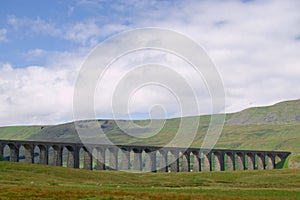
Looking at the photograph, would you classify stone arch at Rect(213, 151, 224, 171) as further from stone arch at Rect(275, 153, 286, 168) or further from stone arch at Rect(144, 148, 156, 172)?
stone arch at Rect(275, 153, 286, 168)

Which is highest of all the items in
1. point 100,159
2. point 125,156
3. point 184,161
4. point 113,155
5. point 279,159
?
point 113,155

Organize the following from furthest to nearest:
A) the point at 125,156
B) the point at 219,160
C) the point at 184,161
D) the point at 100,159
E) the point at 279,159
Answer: the point at 279,159 < the point at 219,160 < the point at 184,161 < the point at 125,156 < the point at 100,159

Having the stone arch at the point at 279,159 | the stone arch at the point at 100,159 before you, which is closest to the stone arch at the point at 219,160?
the stone arch at the point at 279,159

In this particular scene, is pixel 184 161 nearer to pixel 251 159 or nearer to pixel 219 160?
pixel 219 160

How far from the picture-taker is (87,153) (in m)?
133

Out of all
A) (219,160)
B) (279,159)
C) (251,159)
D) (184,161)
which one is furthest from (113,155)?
(279,159)

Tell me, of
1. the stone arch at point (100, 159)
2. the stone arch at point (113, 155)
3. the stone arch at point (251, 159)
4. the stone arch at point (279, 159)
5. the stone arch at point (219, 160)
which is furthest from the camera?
the stone arch at point (279, 159)

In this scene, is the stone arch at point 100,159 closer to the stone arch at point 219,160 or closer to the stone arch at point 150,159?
the stone arch at point 150,159

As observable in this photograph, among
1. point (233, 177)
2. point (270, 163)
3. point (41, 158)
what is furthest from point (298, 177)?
point (270, 163)

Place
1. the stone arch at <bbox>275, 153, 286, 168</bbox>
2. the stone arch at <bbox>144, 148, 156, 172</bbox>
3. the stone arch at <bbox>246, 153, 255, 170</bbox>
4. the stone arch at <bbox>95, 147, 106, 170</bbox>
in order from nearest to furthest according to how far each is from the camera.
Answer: the stone arch at <bbox>95, 147, 106, 170</bbox> → the stone arch at <bbox>144, 148, 156, 172</bbox> → the stone arch at <bbox>246, 153, 255, 170</bbox> → the stone arch at <bbox>275, 153, 286, 168</bbox>

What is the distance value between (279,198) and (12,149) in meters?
89.4

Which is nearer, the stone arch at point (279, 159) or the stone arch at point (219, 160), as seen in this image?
the stone arch at point (219, 160)

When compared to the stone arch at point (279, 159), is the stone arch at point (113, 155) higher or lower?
higher

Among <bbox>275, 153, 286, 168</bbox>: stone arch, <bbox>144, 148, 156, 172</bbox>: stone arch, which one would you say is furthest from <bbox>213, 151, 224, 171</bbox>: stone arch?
<bbox>275, 153, 286, 168</bbox>: stone arch
